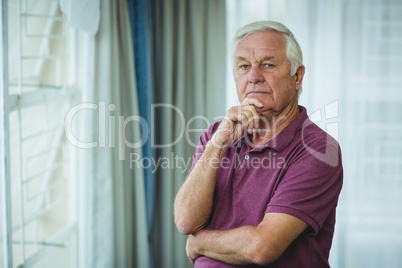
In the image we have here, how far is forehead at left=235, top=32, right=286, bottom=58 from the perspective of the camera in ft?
5.02

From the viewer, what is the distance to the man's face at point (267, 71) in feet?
5.03

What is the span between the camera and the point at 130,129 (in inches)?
107

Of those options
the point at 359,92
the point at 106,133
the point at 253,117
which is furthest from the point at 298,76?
the point at 359,92

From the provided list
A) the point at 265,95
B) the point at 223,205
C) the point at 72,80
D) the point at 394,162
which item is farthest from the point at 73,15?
the point at 394,162

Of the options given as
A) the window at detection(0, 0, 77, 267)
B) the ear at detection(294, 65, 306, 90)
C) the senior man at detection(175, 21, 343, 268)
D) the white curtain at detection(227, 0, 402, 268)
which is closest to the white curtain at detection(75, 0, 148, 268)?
the window at detection(0, 0, 77, 267)

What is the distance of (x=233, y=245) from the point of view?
1323 mm

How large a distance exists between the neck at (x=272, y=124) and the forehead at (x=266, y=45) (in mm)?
201

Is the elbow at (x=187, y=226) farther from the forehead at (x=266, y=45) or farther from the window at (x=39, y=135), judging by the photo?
the window at (x=39, y=135)

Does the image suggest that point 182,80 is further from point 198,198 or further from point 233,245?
point 233,245

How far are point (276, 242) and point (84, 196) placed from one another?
1467 mm

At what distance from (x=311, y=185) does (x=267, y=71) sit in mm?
440

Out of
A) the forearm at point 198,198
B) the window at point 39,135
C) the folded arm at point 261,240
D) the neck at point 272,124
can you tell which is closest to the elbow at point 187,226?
the forearm at point 198,198

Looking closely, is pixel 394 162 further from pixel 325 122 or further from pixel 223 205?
pixel 223 205

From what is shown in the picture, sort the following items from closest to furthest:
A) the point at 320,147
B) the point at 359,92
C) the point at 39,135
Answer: the point at 320,147
the point at 39,135
the point at 359,92
